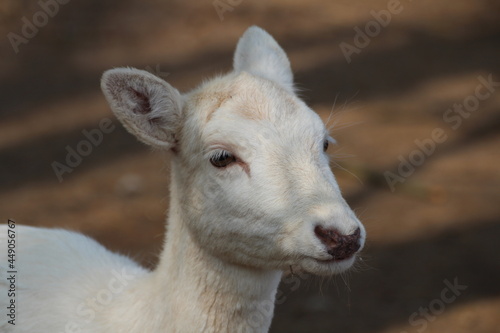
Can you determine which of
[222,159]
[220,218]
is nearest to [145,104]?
[222,159]

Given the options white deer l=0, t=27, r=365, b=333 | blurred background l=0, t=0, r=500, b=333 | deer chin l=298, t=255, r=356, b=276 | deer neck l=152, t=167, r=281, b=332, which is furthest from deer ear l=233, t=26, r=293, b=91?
blurred background l=0, t=0, r=500, b=333

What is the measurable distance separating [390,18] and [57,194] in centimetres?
552

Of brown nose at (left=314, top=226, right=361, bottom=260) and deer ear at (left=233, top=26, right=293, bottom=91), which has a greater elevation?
deer ear at (left=233, top=26, right=293, bottom=91)

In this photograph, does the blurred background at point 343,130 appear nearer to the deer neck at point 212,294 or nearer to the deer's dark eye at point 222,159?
the deer neck at point 212,294

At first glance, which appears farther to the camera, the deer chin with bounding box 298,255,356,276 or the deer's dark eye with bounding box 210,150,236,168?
the deer's dark eye with bounding box 210,150,236,168

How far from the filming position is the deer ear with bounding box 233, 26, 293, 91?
4480 millimetres

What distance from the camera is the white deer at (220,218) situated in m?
3.61

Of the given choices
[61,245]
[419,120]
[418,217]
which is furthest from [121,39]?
[61,245]

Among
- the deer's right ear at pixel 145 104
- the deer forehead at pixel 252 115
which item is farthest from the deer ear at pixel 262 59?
the deer's right ear at pixel 145 104

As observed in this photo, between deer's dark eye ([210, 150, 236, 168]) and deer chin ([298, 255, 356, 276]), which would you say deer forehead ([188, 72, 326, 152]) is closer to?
deer's dark eye ([210, 150, 236, 168])

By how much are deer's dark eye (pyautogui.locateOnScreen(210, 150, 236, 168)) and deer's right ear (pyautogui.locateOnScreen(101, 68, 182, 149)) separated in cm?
28

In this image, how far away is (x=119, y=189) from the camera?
8180mm

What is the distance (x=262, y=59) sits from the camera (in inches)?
178

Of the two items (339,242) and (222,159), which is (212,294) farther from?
(339,242)
